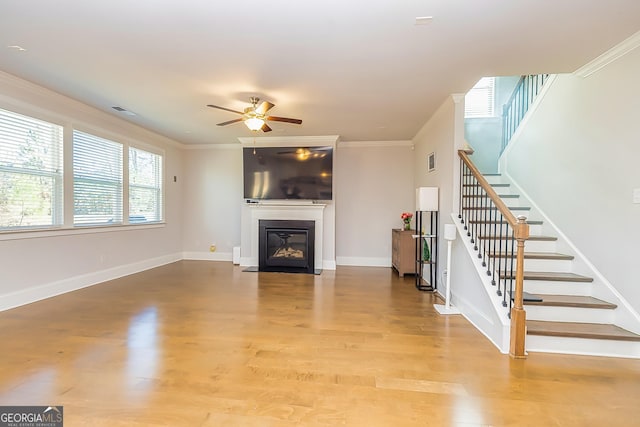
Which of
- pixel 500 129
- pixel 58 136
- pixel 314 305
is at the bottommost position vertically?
pixel 314 305

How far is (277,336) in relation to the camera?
2760mm

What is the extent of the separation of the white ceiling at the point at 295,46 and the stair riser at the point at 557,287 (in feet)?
7.07

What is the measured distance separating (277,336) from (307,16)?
2.66 m

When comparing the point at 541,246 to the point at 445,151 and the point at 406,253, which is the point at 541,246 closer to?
the point at 445,151

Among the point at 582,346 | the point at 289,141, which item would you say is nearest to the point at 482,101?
the point at 289,141

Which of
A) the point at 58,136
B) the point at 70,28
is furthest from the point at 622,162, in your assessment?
the point at 58,136

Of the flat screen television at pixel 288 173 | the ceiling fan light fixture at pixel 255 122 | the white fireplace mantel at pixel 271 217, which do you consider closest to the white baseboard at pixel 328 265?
the white fireplace mantel at pixel 271 217

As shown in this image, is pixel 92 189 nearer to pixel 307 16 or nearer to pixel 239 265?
pixel 239 265

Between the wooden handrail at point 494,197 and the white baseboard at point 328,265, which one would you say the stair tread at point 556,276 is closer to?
the wooden handrail at point 494,197

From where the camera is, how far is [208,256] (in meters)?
6.77

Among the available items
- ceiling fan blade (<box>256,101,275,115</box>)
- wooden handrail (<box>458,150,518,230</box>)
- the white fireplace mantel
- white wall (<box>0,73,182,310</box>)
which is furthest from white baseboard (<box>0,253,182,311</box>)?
wooden handrail (<box>458,150,518,230</box>)

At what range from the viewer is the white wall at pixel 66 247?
134 inches

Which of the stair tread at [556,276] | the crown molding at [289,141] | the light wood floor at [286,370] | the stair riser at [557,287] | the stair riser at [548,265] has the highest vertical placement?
the crown molding at [289,141]

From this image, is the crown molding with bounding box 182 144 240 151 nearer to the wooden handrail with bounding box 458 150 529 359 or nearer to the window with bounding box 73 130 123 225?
the window with bounding box 73 130 123 225
